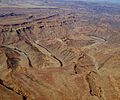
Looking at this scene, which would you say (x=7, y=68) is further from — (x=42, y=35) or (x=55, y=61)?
(x=42, y=35)

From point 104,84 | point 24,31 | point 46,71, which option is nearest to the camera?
point 104,84

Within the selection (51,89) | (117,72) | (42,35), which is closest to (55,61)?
(117,72)

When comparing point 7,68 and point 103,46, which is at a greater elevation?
point 7,68

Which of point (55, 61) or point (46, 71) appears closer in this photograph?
point (46, 71)

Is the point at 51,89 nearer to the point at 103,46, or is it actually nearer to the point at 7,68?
the point at 7,68

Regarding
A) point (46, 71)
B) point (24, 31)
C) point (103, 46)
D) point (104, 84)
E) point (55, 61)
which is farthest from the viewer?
point (24, 31)

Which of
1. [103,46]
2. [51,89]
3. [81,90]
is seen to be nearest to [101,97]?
[81,90]

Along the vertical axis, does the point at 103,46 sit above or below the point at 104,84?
below

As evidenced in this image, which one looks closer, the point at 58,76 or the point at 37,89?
the point at 37,89

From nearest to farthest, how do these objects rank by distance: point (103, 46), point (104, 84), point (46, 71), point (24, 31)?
point (104, 84) → point (46, 71) → point (103, 46) → point (24, 31)
